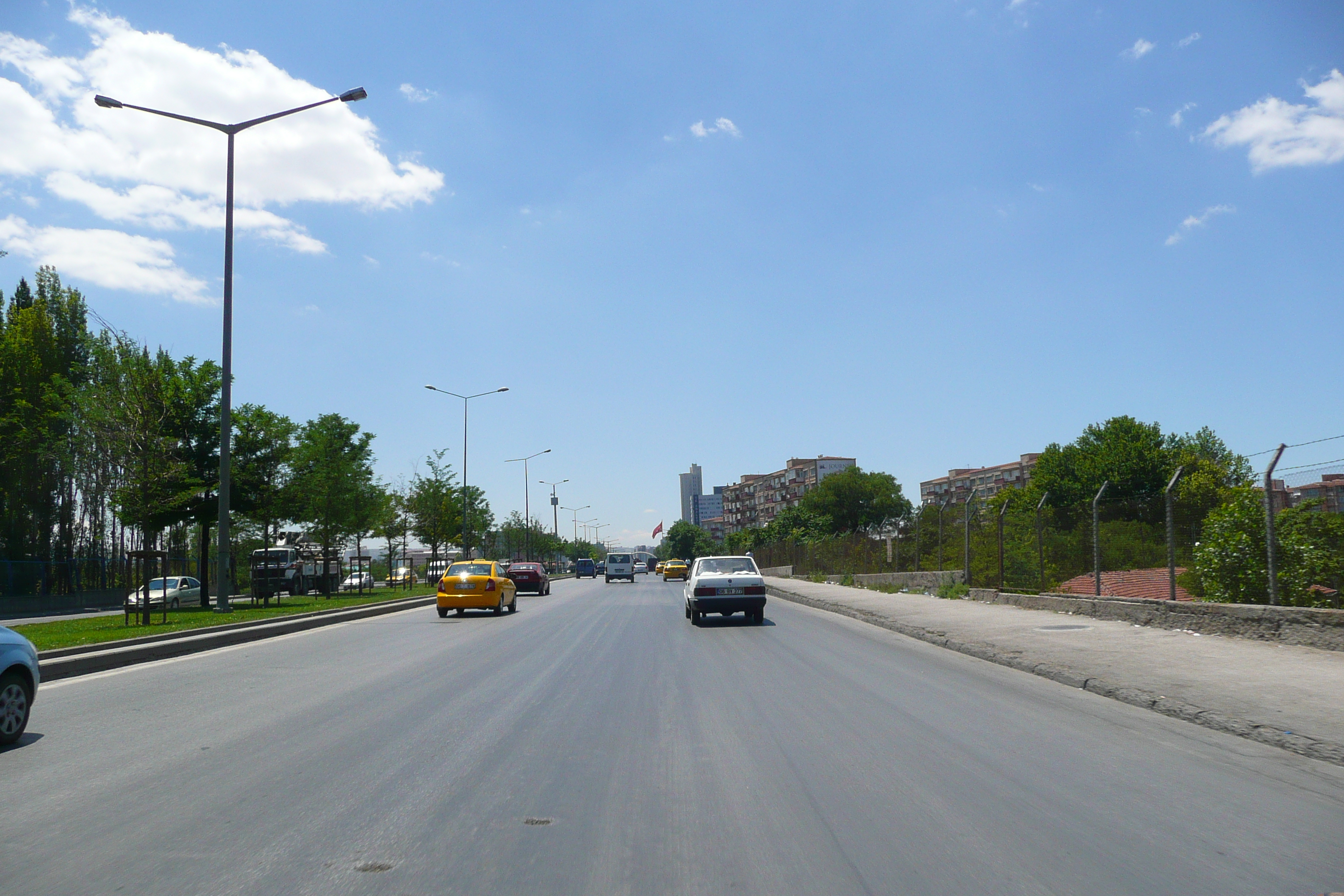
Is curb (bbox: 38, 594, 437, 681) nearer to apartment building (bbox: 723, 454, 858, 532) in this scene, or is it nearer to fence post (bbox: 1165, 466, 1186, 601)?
fence post (bbox: 1165, 466, 1186, 601)

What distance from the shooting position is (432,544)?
2174 inches

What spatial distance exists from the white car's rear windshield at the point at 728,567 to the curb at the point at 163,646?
925 centimetres

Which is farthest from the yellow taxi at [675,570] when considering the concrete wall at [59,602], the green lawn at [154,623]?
the concrete wall at [59,602]

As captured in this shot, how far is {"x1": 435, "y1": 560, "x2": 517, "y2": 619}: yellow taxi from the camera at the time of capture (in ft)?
83.7

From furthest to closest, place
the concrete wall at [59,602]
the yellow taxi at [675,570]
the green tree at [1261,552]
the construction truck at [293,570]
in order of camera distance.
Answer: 1. the yellow taxi at [675,570]
2. the concrete wall at [59,602]
3. the construction truck at [293,570]
4. the green tree at [1261,552]

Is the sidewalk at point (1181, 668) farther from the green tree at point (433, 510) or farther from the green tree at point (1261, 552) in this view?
the green tree at point (433, 510)

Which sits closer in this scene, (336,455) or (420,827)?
(420,827)

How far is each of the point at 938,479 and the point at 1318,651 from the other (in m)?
178

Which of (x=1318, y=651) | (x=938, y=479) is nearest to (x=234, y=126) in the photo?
(x=1318, y=651)

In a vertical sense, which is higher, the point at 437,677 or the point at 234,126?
the point at 234,126

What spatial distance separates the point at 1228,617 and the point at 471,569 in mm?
19362

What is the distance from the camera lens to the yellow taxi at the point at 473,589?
2550cm

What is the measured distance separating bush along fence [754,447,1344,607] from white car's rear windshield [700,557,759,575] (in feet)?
20.3

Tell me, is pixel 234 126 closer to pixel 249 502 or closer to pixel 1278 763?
pixel 249 502
